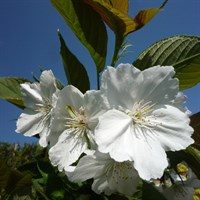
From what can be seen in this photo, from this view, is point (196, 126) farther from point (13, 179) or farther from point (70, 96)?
point (13, 179)

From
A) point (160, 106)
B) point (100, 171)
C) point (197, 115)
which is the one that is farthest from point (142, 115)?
point (197, 115)

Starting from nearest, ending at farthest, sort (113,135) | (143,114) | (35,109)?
(113,135)
(143,114)
(35,109)

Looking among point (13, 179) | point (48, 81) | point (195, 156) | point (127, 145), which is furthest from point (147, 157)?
point (13, 179)

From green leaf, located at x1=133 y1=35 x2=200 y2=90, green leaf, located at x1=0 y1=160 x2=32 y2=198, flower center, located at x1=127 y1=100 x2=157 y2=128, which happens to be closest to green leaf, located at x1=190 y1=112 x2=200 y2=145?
green leaf, located at x1=133 y1=35 x2=200 y2=90

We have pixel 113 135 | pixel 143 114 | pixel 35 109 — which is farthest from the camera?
pixel 35 109

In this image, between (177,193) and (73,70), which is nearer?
(73,70)

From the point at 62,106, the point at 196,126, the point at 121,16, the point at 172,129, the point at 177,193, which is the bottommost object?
the point at 177,193

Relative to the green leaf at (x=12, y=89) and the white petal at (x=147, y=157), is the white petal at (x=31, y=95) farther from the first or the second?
the white petal at (x=147, y=157)

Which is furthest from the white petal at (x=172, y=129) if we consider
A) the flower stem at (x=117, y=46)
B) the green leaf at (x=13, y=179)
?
the green leaf at (x=13, y=179)
